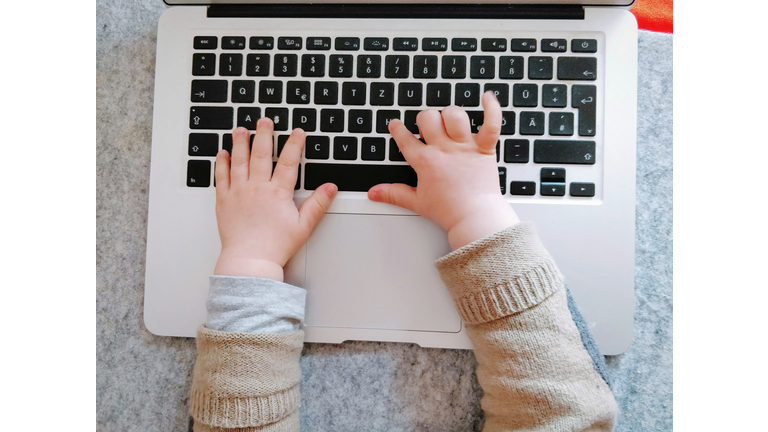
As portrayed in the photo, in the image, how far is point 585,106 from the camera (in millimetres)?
470

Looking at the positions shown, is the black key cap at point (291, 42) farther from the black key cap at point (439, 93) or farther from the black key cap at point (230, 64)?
the black key cap at point (439, 93)

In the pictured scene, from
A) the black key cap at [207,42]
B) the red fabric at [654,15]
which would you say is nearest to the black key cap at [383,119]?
the black key cap at [207,42]

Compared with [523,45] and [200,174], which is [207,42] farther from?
[523,45]

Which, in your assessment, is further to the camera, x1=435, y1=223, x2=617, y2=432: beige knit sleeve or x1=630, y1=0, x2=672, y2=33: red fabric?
x1=630, y1=0, x2=672, y2=33: red fabric

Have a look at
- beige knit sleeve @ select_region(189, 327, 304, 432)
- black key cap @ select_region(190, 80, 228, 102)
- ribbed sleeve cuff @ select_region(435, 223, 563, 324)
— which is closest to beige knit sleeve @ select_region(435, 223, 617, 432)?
ribbed sleeve cuff @ select_region(435, 223, 563, 324)

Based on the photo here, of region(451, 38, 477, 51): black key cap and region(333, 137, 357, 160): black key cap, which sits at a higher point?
region(451, 38, 477, 51): black key cap

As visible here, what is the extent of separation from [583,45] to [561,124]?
0.30ft

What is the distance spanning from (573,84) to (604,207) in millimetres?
139

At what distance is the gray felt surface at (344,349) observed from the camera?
1.68ft

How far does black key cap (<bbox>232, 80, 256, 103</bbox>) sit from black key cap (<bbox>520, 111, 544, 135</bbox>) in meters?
0.30

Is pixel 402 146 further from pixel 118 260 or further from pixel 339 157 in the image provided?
pixel 118 260

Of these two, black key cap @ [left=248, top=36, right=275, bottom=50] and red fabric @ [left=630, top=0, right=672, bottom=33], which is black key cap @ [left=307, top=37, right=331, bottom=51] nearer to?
black key cap @ [left=248, top=36, right=275, bottom=50]

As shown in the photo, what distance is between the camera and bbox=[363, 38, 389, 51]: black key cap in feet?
1.59

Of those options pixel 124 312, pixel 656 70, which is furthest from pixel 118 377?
pixel 656 70
